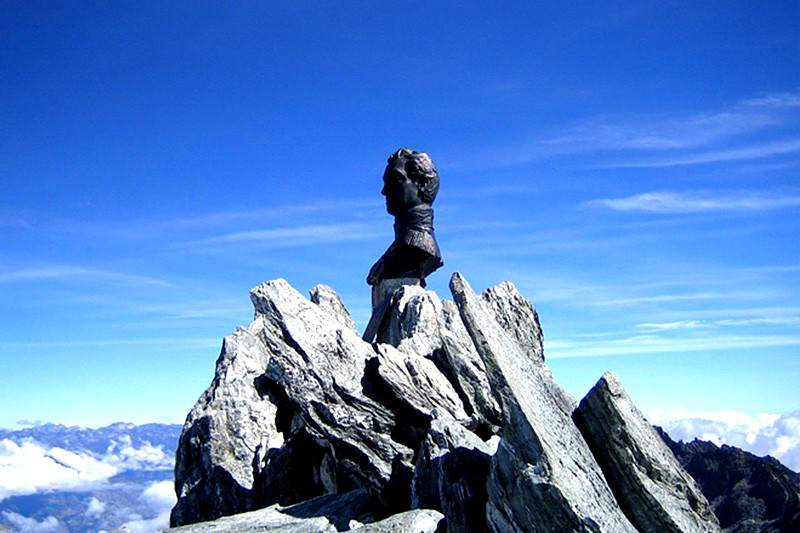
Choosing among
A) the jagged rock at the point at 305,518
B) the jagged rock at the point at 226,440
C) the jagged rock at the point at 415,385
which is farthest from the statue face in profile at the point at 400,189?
the jagged rock at the point at 305,518

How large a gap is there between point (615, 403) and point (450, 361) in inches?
276

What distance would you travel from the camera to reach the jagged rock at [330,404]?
18.4 metres

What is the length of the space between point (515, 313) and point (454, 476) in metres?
14.2

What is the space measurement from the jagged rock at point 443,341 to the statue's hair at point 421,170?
14.9 feet

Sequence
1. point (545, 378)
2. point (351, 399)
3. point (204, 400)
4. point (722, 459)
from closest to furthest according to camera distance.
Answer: point (545, 378) < point (351, 399) < point (204, 400) < point (722, 459)

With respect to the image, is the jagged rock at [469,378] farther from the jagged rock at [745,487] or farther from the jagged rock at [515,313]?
the jagged rock at [745,487]

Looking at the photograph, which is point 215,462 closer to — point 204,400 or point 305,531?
point 204,400

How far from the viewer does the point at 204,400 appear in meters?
24.7

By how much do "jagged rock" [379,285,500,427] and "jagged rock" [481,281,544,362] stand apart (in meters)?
2.64

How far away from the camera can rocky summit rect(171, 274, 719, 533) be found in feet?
45.3

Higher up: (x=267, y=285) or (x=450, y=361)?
(x=267, y=285)

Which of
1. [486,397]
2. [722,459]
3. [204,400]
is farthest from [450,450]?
[722,459]

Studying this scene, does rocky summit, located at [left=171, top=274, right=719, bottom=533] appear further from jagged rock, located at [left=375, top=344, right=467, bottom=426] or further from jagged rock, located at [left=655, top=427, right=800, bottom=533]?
jagged rock, located at [left=655, top=427, right=800, bottom=533]

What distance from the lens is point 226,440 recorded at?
2262 centimetres
